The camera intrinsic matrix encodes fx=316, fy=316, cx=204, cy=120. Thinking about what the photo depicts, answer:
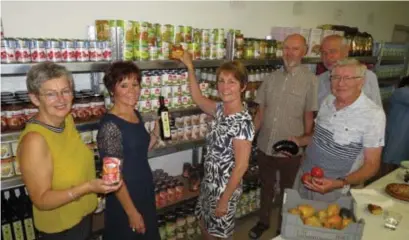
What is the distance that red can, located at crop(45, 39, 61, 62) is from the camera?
6.25ft

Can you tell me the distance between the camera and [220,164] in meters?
2.12

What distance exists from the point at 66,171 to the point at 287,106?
Answer: 2092mm

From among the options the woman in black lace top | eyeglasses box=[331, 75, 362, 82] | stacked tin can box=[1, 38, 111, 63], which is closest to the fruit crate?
eyeglasses box=[331, 75, 362, 82]

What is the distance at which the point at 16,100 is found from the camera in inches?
78.6

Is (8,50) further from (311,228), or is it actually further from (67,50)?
(311,228)

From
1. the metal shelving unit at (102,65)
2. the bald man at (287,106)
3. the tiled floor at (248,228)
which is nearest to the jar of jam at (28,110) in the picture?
the metal shelving unit at (102,65)

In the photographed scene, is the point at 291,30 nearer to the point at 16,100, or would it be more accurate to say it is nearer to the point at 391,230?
the point at 391,230

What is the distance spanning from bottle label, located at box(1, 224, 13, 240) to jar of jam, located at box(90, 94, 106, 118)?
884mm

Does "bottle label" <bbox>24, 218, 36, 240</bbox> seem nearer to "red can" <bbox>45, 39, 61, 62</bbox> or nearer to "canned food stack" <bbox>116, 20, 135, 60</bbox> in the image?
"red can" <bbox>45, 39, 61, 62</bbox>

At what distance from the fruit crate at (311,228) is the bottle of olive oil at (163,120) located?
43.3 inches

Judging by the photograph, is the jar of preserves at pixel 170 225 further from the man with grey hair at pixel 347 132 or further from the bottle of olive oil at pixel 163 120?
the man with grey hair at pixel 347 132

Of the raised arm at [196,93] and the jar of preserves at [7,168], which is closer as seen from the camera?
the jar of preserves at [7,168]

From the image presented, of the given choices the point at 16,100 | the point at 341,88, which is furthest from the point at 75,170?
the point at 341,88

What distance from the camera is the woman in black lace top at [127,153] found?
6.00ft
